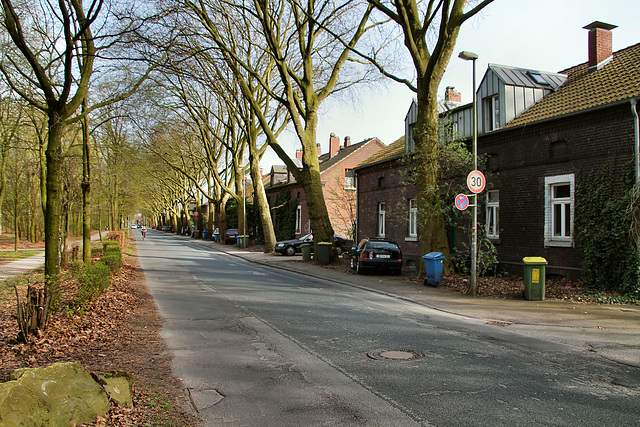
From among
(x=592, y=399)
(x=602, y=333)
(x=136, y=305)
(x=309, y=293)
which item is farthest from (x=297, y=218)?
(x=592, y=399)

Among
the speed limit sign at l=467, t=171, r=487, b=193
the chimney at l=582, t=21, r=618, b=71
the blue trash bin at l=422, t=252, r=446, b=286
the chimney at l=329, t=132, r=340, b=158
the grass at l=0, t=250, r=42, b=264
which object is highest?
the chimney at l=329, t=132, r=340, b=158

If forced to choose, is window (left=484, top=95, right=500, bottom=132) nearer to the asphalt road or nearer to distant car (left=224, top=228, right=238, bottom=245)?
the asphalt road

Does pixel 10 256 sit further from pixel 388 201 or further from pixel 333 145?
pixel 333 145

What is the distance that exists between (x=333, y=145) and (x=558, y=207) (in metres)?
39.1

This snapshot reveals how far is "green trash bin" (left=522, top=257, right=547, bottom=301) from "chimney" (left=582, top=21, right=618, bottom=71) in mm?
9356

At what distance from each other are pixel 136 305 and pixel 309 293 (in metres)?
4.60

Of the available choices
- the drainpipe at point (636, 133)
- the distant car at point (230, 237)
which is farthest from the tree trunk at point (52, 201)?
the distant car at point (230, 237)

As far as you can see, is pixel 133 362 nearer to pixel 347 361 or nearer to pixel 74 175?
pixel 347 361

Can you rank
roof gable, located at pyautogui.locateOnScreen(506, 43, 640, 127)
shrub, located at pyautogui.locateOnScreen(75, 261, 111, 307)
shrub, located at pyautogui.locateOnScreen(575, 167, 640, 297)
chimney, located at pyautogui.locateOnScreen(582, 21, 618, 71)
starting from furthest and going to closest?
chimney, located at pyautogui.locateOnScreen(582, 21, 618, 71), roof gable, located at pyautogui.locateOnScreen(506, 43, 640, 127), shrub, located at pyautogui.locateOnScreen(575, 167, 640, 297), shrub, located at pyautogui.locateOnScreen(75, 261, 111, 307)

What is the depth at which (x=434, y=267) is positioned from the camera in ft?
49.1

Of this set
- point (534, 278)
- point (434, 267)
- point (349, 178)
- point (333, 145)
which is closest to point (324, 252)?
point (434, 267)

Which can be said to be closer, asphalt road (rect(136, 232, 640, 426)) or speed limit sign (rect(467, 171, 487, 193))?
asphalt road (rect(136, 232, 640, 426))

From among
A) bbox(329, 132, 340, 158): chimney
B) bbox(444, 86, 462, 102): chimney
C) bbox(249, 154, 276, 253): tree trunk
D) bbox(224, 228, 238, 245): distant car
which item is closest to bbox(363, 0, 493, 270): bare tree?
bbox(444, 86, 462, 102): chimney

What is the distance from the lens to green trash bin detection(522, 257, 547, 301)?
12156 millimetres
